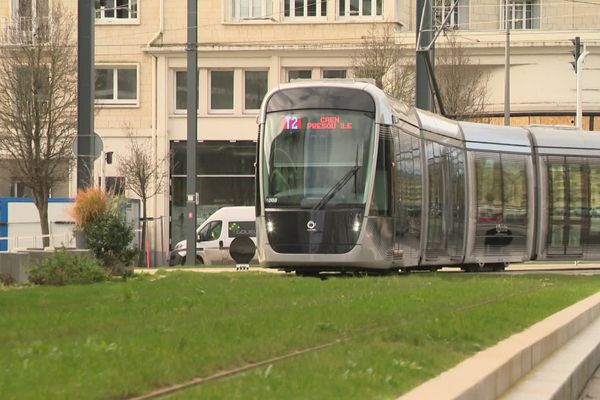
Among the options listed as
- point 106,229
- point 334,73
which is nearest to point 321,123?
point 106,229

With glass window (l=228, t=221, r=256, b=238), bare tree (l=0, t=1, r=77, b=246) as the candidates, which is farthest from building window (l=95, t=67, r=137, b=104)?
glass window (l=228, t=221, r=256, b=238)

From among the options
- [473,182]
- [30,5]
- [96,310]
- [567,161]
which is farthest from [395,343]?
[30,5]

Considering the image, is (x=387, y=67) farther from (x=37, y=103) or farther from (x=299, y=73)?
(x=37, y=103)

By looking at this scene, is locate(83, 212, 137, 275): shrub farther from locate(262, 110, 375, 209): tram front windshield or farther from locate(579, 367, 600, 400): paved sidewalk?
locate(579, 367, 600, 400): paved sidewalk

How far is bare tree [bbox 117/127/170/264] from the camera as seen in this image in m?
46.0

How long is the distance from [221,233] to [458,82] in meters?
10.9

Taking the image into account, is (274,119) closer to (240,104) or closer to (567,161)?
(567,161)

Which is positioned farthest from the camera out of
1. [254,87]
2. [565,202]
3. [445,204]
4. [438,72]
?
[254,87]

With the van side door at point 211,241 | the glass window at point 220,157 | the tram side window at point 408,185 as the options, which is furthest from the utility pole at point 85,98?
the glass window at point 220,157

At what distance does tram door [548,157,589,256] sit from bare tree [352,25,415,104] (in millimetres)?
14674

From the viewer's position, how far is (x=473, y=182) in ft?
92.5

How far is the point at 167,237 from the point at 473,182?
23.4 meters

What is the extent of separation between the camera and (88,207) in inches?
856

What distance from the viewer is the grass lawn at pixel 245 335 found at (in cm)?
711
